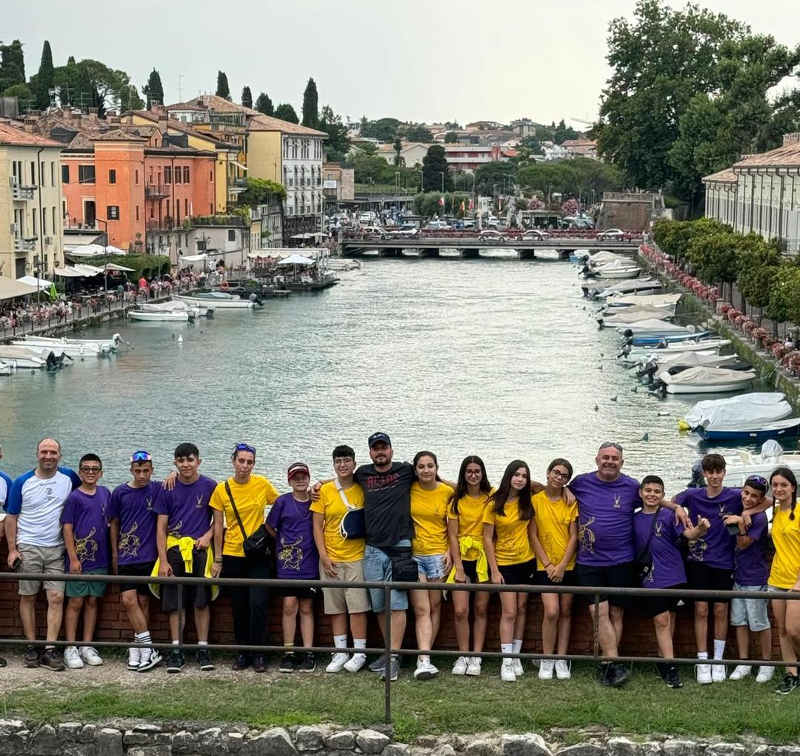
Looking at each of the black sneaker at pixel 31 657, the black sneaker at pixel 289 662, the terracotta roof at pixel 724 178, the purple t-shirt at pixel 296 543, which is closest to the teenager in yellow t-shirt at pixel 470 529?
the purple t-shirt at pixel 296 543

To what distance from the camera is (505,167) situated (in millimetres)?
189875

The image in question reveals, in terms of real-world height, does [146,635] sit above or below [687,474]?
above

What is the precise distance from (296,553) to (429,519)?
70 centimetres

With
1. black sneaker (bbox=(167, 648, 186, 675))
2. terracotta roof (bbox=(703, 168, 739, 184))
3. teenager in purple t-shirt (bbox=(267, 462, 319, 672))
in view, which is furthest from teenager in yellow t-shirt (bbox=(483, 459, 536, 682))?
terracotta roof (bbox=(703, 168, 739, 184))

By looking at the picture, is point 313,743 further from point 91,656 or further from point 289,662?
point 91,656

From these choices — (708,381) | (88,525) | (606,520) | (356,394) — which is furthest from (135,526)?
(708,381)

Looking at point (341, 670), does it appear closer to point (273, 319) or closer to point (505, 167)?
point (273, 319)

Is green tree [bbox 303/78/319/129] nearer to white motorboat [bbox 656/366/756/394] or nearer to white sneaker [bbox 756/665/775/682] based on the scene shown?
white motorboat [bbox 656/366/756/394]

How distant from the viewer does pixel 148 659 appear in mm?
7785

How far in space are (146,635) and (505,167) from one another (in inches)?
7251

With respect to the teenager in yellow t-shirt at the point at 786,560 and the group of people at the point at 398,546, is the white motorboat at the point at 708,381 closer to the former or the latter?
the group of people at the point at 398,546

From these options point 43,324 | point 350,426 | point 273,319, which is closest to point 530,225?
point 273,319

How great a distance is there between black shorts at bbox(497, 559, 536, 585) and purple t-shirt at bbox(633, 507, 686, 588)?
58 centimetres

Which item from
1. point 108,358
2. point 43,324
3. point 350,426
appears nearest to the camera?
point 350,426
